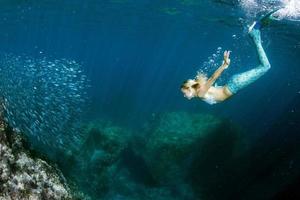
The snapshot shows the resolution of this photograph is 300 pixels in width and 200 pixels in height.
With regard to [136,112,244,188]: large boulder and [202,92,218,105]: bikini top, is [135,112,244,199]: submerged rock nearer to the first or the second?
[136,112,244,188]: large boulder

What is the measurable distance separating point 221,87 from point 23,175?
4.19 meters

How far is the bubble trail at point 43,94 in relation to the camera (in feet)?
52.7

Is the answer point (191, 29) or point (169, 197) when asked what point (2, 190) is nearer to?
point (169, 197)

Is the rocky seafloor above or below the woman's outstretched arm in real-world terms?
below

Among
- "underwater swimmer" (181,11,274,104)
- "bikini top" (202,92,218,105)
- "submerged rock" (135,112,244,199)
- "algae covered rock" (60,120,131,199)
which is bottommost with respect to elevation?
"algae covered rock" (60,120,131,199)

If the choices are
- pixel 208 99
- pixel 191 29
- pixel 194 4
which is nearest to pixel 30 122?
pixel 208 99

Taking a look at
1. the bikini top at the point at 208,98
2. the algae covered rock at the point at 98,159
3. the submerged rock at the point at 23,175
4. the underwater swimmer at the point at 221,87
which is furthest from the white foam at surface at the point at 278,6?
the submerged rock at the point at 23,175

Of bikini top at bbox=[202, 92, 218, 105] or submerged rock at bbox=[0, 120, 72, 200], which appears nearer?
submerged rock at bbox=[0, 120, 72, 200]

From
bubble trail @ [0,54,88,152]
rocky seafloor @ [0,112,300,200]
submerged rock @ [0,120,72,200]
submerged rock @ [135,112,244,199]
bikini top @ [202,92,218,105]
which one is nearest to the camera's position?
submerged rock @ [0,120,72,200]

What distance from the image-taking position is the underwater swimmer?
20.5 feet

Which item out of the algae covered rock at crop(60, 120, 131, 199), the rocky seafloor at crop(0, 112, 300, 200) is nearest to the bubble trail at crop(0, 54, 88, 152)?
the algae covered rock at crop(60, 120, 131, 199)

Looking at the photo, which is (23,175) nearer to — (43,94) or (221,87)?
(221,87)

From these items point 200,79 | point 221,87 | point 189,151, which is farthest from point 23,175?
point 189,151

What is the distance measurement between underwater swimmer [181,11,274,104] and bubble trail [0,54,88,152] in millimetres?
9457
